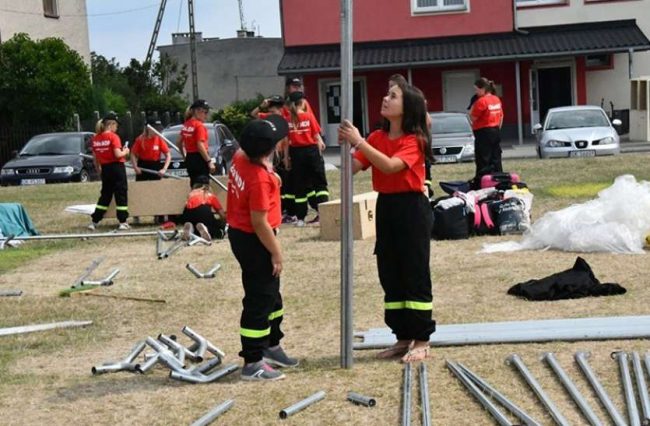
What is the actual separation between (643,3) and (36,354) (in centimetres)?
3594

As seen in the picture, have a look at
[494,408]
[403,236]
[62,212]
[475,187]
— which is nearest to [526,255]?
[475,187]

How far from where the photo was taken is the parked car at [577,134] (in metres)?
26.0

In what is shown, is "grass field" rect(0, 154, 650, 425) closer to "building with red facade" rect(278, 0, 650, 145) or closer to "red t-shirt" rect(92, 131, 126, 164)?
"red t-shirt" rect(92, 131, 126, 164)

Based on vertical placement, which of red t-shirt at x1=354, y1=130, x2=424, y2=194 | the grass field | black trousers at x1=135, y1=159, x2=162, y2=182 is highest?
red t-shirt at x1=354, y1=130, x2=424, y2=194

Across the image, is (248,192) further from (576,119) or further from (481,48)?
(481,48)

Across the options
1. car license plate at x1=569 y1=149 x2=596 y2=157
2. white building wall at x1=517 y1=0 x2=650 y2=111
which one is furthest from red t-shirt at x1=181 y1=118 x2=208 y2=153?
white building wall at x1=517 y1=0 x2=650 y2=111

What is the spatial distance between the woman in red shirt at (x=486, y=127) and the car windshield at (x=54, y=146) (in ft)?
47.3

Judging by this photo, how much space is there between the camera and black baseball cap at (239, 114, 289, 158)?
689cm

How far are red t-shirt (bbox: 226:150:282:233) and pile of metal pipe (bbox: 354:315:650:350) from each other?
141cm

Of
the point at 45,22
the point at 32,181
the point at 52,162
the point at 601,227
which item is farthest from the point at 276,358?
the point at 45,22

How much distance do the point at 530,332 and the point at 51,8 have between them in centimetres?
4014

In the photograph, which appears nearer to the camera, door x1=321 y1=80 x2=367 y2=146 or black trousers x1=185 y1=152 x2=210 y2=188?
black trousers x1=185 y1=152 x2=210 y2=188

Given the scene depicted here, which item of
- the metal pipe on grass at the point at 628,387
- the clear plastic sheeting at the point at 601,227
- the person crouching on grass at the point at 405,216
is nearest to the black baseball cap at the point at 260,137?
the person crouching on grass at the point at 405,216

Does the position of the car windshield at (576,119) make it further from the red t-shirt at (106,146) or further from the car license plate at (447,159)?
the red t-shirt at (106,146)
